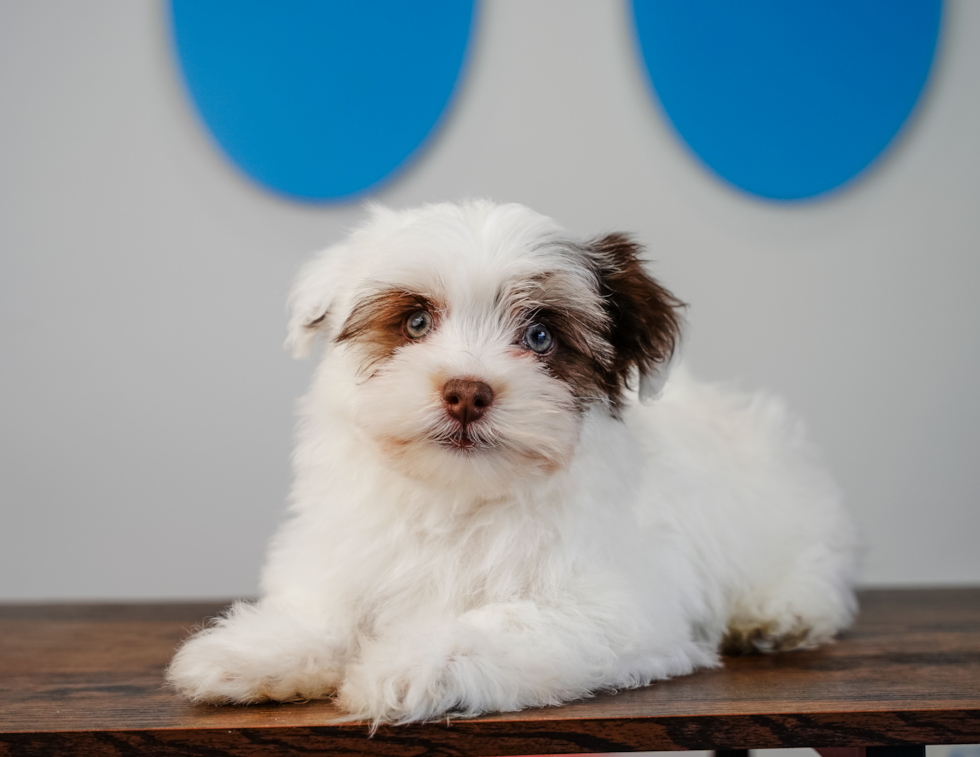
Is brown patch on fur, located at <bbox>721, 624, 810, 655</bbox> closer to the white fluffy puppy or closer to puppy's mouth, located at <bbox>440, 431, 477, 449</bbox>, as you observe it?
the white fluffy puppy

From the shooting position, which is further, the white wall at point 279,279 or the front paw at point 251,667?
the white wall at point 279,279

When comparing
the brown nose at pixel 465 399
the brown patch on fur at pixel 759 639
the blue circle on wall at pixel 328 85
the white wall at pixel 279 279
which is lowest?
the brown patch on fur at pixel 759 639

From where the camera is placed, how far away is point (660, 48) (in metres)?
3.20

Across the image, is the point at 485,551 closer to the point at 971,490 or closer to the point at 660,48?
the point at 660,48

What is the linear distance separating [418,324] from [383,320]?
0.06m

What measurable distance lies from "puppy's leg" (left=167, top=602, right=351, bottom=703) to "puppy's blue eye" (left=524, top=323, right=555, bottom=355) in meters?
0.58

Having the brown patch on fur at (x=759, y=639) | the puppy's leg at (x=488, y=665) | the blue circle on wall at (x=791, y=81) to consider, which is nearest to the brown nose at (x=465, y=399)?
the puppy's leg at (x=488, y=665)

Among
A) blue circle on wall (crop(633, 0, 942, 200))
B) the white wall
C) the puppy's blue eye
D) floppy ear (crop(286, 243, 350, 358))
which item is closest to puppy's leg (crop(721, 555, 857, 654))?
the puppy's blue eye

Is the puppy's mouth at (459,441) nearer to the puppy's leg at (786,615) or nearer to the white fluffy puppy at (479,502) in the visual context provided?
the white fluffy puppy at (479,502)

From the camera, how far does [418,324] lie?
155 cm

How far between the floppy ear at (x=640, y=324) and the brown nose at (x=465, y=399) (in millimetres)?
371

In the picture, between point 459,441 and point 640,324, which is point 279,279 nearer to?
point 640,324

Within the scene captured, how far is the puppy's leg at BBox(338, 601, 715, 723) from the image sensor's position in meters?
1.28

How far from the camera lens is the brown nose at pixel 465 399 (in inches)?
53.9
